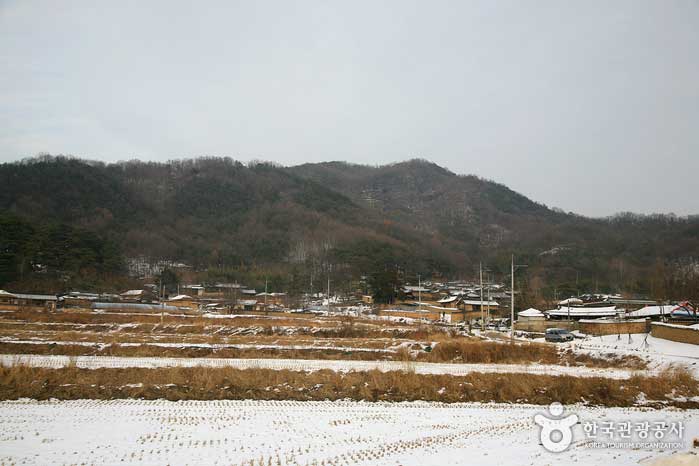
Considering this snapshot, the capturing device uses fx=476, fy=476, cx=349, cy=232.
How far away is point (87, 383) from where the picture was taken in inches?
597

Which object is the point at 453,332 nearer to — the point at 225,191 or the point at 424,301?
the point at 424,301

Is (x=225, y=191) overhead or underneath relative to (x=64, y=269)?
overhead

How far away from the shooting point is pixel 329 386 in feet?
51.9

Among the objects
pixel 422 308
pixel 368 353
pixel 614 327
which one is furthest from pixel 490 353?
pixel 422 308

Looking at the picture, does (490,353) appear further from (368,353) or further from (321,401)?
(321,401)

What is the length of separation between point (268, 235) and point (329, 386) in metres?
100

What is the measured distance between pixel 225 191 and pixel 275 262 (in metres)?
52.8

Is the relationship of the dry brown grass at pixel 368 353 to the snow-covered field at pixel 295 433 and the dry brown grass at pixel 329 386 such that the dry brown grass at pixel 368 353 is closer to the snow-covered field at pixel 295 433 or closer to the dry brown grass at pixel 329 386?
the dry brown grass at pixel 329 386

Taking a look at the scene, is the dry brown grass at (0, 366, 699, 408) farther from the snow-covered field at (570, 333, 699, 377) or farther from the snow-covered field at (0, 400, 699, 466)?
the snow-covered field at (570, 333, 699, 377)

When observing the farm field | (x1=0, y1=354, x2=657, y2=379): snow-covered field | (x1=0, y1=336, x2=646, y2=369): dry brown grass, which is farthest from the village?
the farm field

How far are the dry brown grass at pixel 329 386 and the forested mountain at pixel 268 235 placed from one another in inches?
1553

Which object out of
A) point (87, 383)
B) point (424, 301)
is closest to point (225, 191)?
point (424, 301)

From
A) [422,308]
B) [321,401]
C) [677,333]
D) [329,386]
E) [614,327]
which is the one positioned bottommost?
[422,308]

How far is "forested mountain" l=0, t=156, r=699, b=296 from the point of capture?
6658 centimetres
